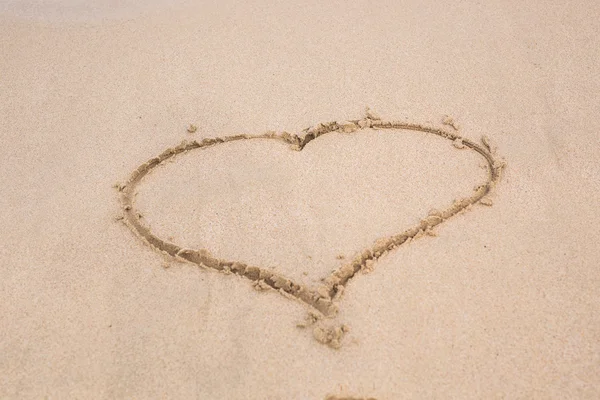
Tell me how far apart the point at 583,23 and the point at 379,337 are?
2308 mm

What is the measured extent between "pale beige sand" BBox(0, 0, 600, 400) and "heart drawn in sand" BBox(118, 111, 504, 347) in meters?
0.03

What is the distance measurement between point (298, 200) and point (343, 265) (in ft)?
1.27

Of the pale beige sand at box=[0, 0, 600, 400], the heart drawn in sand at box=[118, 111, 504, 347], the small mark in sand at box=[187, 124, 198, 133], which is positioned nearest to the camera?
the pale beige sand at box=[0, 0, 600, 400]

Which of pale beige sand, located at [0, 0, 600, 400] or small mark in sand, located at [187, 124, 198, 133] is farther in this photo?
small mark in sand, located at [187, 124, 198, 133]

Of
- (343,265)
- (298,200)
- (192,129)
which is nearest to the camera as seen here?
(343,265)

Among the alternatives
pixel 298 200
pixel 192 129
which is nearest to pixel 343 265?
pixel 298 200

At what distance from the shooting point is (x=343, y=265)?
74.9 inches

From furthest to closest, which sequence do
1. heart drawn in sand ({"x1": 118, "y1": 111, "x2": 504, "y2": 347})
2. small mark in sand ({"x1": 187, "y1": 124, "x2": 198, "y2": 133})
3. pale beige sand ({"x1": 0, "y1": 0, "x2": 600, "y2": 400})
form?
small mark in sand ({"x1": 187, "y1": 124, "x2": 198, "y2": 133}) < heart drawn in sand ({"x1": 118, "y1": 111, "x2": 504, "y2": 347}) < pale beige sand ({"x1": 0, "y1": 0, "x2": 600, "y2": 400})

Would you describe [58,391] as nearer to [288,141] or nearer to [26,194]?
[26,194]

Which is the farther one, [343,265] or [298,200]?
[298,200]

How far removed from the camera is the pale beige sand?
5.41 ft

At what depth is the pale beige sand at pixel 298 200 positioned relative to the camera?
165cm

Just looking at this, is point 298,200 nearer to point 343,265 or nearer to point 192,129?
point 343,265

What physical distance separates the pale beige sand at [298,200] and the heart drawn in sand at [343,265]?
0.03 m
